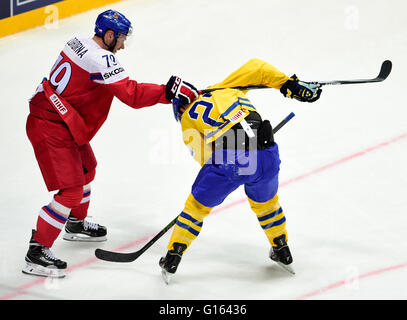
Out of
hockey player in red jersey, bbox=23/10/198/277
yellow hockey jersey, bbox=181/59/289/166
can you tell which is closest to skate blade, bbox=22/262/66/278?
hockey player in red jersey, bbox=23/10/198/277

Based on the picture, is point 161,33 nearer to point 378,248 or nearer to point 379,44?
point 379,44

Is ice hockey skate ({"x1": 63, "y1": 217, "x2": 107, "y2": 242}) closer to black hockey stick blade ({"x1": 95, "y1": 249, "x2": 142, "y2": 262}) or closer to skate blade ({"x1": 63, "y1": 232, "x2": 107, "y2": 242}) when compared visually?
skate blade ({"x1": 63, "y1": 232, "x2": 107, "y2": 242})

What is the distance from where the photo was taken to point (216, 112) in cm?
323

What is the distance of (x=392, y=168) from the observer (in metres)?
4.31

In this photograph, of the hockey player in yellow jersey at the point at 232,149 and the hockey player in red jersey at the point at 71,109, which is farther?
the hockey player in red jersey at the point at 71,109

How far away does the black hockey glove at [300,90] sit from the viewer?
11.1 feet

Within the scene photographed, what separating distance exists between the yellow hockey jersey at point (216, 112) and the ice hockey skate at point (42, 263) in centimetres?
86

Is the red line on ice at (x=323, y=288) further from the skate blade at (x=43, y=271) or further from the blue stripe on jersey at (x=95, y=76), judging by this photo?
the blue stripe on jersey at (x=95, y=76)

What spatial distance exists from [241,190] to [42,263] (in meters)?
1.30

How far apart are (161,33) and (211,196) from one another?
3100 millimetres

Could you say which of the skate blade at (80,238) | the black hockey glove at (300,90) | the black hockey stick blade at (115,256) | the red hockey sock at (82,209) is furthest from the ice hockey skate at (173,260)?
the black hockey glove at (300,90)

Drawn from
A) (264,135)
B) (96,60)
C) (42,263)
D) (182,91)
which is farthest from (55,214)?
(264,135)

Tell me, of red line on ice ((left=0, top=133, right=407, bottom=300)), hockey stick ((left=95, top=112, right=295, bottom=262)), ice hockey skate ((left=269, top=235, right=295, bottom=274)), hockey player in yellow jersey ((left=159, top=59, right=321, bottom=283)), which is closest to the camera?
hockey player in yellow jersey ((left=159, top=59, right=321, bottom=283))

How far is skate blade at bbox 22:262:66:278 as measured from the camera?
3.52 m
